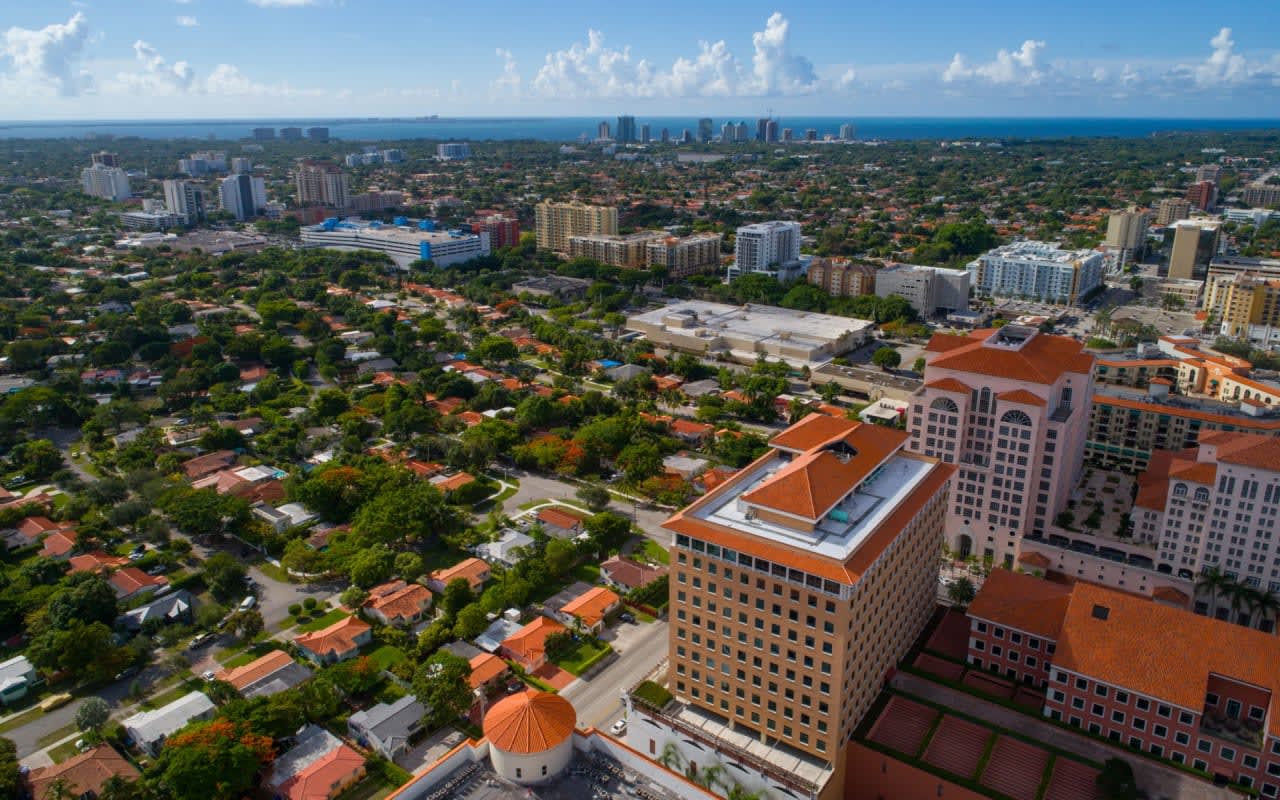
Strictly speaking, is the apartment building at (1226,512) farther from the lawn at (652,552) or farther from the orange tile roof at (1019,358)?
the lawn at (652,552)

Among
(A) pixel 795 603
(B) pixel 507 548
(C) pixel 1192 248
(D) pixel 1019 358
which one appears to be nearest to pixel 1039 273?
(C) pixel 1192 248

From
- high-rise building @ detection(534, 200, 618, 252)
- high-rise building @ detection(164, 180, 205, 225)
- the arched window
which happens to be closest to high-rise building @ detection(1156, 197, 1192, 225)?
high-rise building @ detection(534, 200, 618, 252)

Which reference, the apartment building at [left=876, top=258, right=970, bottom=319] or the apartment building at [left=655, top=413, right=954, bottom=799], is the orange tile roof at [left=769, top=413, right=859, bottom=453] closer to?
the apartment building at [left=655, top=413, right=954, bottom=799]

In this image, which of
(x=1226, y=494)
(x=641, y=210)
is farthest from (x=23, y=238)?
(x=1226, y=494)

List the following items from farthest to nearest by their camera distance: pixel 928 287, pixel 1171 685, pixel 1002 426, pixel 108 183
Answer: pixel 108 183, pixel 928 287, pixel 1002 426, pixel 1171 685

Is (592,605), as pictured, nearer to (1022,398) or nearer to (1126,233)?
(1022,398)
